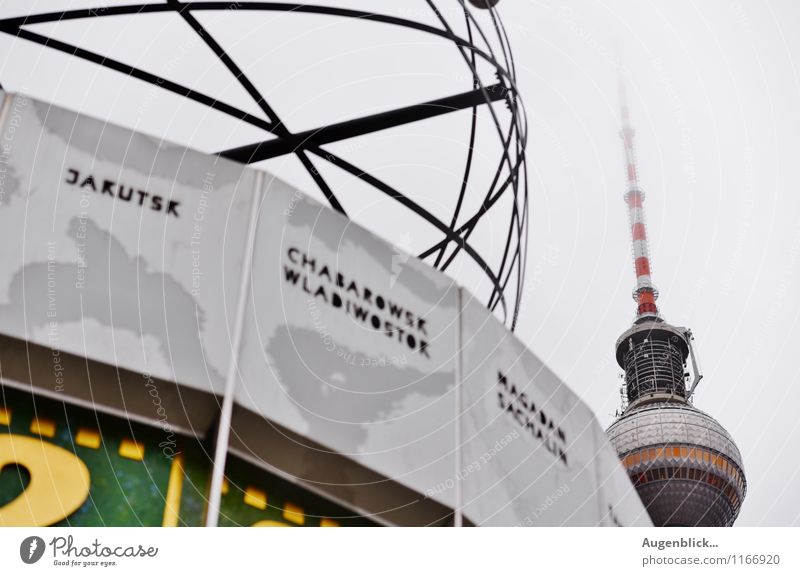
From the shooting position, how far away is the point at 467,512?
7789 millimetres

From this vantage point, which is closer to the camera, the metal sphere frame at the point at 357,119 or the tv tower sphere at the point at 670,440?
the metal sphere frame at the point at 357,119

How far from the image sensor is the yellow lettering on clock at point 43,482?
21.3 ft

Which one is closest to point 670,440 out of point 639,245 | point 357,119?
point 639,245

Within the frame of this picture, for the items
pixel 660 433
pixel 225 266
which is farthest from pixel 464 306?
pixel 660 433
